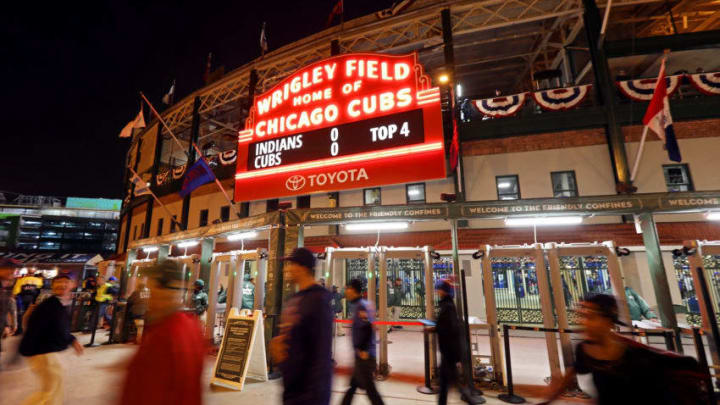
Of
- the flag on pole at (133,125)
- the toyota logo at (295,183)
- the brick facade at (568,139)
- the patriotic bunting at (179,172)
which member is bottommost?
the toyota logo at (295,183)

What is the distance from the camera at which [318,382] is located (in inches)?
94.6

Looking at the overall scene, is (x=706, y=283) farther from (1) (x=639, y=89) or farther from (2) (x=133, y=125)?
(2) (x=133, y=125)

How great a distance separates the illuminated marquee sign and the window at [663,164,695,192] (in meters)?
9.96

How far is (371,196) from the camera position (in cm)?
1562

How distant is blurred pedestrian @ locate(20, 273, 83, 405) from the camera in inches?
177

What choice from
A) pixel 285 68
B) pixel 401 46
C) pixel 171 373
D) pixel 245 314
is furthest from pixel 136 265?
pixel 401 46

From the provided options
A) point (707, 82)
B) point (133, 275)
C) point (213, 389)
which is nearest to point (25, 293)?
point (133, 275)

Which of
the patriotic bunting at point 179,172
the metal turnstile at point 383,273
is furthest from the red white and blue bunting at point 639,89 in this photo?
the patriotic bunting at point 179,172

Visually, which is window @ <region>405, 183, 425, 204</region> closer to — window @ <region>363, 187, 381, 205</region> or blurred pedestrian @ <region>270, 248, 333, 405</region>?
window @ <region>363, 187, 381, 205</region>

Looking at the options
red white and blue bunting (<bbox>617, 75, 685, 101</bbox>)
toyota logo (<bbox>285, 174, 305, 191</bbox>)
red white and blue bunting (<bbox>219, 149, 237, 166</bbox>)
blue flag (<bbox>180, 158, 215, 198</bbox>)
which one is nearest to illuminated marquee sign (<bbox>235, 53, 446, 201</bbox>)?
toyota logo (<bbox>285, 174, 305, 191</bbox>)

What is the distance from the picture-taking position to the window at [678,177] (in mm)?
11969

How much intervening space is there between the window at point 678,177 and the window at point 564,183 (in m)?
3.03

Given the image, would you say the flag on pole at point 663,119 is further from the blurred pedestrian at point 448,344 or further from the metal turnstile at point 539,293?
the blurred pedestrian at point 448,344

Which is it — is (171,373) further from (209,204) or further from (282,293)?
(209,204)
